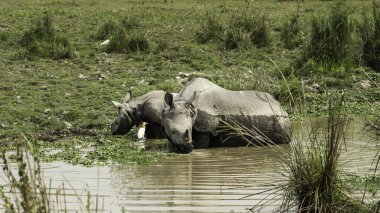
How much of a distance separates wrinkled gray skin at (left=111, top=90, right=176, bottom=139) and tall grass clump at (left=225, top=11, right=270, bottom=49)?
502 cm

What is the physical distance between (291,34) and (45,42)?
484 cm

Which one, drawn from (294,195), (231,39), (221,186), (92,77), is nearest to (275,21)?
(231,39)

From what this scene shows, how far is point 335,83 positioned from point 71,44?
16.5ft

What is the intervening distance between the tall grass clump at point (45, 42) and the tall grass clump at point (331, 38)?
4.29 m

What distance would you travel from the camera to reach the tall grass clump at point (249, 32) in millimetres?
17484

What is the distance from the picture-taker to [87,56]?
16.5 m

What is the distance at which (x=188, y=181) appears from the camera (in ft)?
30.2

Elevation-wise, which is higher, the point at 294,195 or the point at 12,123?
the point at 294,195

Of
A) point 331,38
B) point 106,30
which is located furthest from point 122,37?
point 331,38

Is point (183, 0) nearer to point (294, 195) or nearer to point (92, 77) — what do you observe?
point (92, 77)

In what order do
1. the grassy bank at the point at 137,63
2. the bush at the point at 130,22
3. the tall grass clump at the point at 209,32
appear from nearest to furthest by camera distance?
the grassy bank at the point at 137,63, the tall grass clump at the point at 209,32, the bush at the point at 130,22

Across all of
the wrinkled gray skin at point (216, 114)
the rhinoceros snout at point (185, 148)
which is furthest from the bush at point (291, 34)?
the rhinoceros snout at point (185, 148)

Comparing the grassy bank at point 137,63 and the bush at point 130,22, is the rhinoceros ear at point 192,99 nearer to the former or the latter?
the grassy bank at point 137,63

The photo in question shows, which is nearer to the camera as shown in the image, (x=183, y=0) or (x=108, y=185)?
(x=108, y=185)
